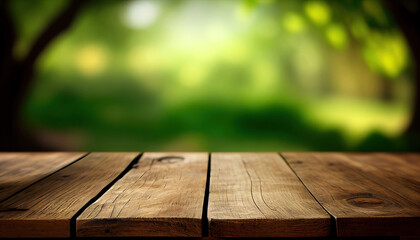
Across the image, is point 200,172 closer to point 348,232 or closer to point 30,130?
point 348,232

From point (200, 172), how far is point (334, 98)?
1558mm

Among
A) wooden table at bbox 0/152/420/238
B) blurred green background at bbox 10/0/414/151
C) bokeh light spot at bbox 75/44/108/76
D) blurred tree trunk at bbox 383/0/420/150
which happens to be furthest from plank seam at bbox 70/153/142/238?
blurred tree trunk at bbox 383/0/420/150

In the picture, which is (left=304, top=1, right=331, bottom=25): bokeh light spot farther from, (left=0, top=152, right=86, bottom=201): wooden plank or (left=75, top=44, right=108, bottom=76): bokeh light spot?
(left=0, top=152, right=86, bottom=201): wooden plank

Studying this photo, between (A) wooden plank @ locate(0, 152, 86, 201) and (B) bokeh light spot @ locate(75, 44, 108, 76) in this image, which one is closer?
(A) wooden plank @ locate(0, 152, 86, 201)

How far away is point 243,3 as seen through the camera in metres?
2.40

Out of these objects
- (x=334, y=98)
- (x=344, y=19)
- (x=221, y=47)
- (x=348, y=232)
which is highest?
(x=344, y=19)

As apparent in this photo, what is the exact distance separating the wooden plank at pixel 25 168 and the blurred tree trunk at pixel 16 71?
102 centimetres

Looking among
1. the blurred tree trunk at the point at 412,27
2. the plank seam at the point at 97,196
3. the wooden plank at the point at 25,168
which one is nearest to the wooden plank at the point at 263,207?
the plank seam at the point at 97,196

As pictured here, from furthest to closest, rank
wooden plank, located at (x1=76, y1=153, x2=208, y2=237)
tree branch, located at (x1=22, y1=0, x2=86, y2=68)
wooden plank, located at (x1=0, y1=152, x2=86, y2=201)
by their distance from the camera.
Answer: tree branch, located at (x1=22, y1=0, x2=86, y2=68) < wooden plank, located at (x1=0, y1=152, x2=86, y2=201) < wooden plank, located at (x1=76, y1=153, x2=208, y2=237)

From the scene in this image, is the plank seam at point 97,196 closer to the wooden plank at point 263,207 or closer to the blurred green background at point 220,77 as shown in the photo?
the wooden plank at point 263,207

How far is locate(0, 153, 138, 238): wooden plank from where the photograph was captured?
28.7 inches

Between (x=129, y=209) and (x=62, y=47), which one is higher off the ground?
(x=62, y=47)

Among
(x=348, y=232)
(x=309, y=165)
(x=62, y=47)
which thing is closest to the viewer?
(x=348, y=232)

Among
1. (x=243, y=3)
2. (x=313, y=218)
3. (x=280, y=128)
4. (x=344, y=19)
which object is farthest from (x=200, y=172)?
(x=344, y=19)
